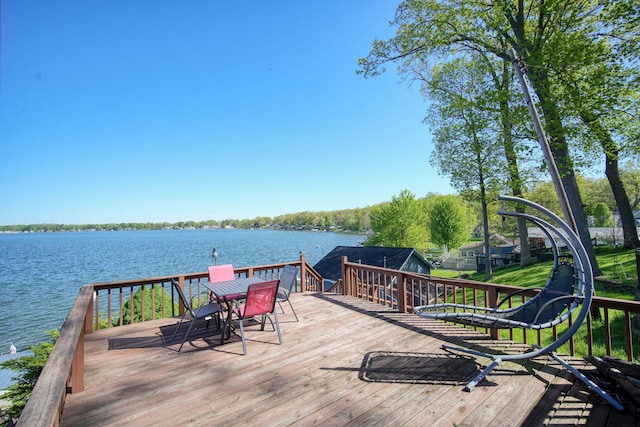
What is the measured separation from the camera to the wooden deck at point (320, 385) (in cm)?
221

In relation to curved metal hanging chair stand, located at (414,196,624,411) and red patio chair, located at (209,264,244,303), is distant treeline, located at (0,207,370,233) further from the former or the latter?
curved metal hanging chair stand, located at (414,196,624,411)

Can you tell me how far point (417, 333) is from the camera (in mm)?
4000

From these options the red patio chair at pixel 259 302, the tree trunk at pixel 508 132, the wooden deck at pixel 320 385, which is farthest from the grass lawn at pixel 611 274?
the red patio chair at pixel 259 302

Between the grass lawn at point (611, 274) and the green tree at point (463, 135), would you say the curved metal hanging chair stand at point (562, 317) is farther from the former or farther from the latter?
the green tree at point (463, 135)

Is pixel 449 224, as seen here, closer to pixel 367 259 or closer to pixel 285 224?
pixel 367 259

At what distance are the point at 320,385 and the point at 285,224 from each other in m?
108

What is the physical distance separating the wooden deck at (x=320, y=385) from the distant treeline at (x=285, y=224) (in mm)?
58159

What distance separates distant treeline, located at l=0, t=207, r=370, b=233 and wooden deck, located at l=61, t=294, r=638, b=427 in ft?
191

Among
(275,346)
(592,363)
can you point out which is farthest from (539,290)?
(275,346)

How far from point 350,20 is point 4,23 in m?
9.50

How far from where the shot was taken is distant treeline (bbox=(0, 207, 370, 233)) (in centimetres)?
7371

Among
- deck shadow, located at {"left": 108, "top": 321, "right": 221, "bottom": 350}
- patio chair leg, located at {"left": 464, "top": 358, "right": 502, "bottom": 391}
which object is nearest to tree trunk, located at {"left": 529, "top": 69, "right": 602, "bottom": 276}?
patio chair leg, located at {"left": 464, "top": 358, "right": 502, "bottom": 391}

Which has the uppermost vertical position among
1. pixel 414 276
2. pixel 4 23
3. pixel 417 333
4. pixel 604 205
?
pixel 4 23

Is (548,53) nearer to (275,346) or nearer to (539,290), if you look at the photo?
(539,290)
